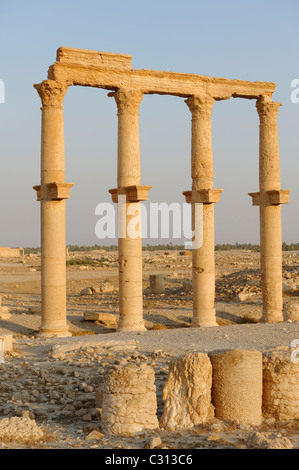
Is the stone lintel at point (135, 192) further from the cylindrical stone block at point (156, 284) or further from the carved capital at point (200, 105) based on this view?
the cylindrical stone block at point (156, 284)

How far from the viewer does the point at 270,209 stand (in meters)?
24.5

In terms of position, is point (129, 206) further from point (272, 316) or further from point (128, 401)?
point (128, 401)

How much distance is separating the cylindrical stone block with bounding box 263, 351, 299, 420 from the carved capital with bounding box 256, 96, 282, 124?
47.9ft

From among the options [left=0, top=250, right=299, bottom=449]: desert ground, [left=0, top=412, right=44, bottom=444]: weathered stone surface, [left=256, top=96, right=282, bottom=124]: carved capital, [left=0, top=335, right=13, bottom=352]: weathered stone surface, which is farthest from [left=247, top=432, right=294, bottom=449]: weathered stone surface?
[left=256, top=96, right=282, bottom=124]: carved capital

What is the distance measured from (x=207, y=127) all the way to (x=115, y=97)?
11.8 feet

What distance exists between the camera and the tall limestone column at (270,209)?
2434 cm

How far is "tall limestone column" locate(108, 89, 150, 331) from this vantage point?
2141 cm

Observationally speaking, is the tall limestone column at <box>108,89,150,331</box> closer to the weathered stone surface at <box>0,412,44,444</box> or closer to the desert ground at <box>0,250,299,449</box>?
the desert ground at <box>0,250,299,449</box>

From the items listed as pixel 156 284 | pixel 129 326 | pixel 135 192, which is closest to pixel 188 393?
pixel 129 326

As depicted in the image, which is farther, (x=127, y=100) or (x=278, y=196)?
(x=278, y=196)

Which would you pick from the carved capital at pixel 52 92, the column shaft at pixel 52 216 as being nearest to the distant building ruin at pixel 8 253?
the column shaft at pixel 52 216

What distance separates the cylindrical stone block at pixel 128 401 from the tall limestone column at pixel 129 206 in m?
10.5

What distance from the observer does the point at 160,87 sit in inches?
867

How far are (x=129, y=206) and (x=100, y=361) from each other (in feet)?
25.7
